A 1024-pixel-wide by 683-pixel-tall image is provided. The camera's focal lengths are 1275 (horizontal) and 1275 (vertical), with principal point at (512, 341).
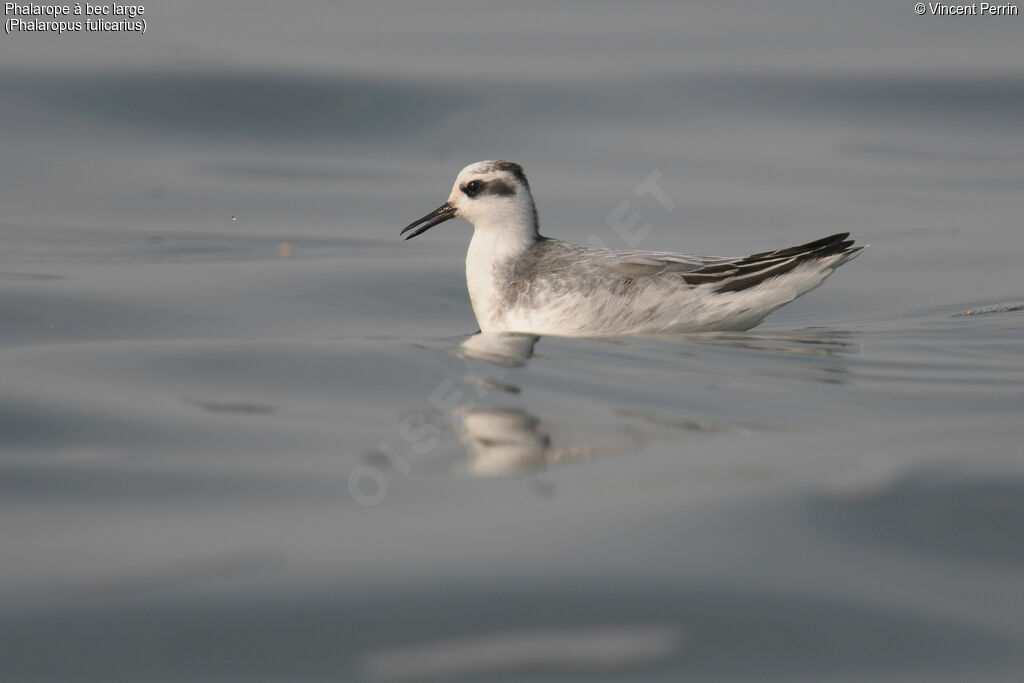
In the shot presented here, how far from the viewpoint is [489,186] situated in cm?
829

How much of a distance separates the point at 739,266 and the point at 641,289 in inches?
24.7

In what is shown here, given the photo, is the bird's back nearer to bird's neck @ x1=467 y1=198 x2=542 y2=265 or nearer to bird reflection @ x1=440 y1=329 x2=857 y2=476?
bird's neck @ x1=467 y1=198 x2=542 y2=265

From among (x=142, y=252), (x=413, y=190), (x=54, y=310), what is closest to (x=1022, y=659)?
(x=54, y=310)

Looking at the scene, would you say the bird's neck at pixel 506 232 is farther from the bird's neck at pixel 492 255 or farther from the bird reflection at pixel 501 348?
the bird reflection at pixel 501 348

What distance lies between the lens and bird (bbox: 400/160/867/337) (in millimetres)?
7492

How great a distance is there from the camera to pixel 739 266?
7641 millimetres

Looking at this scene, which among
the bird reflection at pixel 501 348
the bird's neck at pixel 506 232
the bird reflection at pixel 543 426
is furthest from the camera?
the bird's neck at pixel 506 232

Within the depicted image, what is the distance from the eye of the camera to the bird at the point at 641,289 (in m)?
7.49

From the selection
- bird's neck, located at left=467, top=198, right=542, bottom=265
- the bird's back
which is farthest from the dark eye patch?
the bird's back

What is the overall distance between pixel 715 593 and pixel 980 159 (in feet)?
35.0

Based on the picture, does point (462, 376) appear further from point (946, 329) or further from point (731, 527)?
point (946, 329)

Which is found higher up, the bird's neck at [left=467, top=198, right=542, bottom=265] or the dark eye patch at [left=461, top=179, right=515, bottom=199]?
the dark eye patch at [left=461, top=179, right=515, bottom=199]

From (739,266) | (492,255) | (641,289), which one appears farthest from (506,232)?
(739,266)

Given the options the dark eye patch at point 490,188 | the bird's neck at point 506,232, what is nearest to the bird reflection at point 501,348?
the bird's neck at point 506,232
